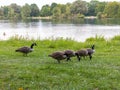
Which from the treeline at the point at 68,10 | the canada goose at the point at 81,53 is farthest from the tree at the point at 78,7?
the canada goose at the point at 81,53

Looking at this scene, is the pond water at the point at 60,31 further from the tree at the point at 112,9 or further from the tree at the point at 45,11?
the tree at the point at 45,11

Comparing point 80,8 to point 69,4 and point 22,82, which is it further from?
point 22,82

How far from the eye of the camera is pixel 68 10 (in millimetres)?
128375

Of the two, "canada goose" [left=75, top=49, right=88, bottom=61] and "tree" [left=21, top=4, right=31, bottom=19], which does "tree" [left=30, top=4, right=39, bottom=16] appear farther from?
"canada goose" [left=75, top=49, right=88, bottom=61]

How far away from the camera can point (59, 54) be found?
10.4 metres

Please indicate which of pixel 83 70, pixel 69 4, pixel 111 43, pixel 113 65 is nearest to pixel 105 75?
pixel 83 70

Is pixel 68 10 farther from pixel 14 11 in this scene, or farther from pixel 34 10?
pixel 14 11

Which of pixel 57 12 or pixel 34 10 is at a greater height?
pixel 34 10

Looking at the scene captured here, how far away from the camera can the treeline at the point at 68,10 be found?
397ft

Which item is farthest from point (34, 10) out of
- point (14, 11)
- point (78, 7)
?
point (78, 7)

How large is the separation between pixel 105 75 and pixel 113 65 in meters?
1.91

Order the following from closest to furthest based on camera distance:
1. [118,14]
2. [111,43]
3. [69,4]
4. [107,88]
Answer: [107,88]
[111,43]
[118,14]
[69,4]

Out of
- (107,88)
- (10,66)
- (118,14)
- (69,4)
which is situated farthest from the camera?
(69,4)

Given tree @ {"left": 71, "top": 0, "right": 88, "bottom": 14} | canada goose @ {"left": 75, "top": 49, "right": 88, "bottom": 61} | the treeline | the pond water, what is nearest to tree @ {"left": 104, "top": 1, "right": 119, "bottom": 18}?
the treeline
